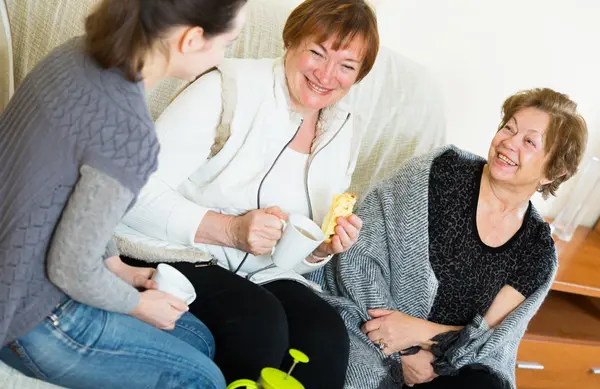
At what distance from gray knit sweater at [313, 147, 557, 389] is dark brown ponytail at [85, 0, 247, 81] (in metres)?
0.91

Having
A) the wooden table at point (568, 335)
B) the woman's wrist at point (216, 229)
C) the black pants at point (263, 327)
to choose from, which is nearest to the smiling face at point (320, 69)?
the woman's wrist at point (216, 229)

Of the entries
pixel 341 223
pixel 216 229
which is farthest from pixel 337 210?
pixel 216 229

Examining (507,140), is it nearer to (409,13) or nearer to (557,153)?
(557,153)

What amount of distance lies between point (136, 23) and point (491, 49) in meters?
1.67

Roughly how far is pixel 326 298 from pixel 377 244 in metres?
0.20

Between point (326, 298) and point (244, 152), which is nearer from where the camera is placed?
point (244, 152)

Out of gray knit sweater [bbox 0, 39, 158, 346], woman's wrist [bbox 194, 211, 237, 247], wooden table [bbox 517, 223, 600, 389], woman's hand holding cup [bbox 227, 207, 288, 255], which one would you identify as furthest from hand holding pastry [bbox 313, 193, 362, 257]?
wooden table [bbox 517, 223, 600, 389]

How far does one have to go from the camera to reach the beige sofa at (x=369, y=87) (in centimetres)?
164

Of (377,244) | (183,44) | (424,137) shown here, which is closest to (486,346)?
(377,244)

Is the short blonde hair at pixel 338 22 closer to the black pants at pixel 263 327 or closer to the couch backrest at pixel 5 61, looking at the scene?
the black pants at pixel 263 327

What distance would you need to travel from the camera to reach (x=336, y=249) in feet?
4.65

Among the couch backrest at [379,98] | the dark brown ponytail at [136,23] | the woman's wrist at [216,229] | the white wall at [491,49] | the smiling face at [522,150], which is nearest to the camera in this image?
the dark brown ponytail at [136,23]

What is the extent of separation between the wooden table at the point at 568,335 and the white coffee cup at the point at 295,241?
3.79 ft

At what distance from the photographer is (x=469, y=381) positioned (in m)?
1.59
